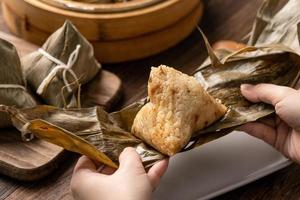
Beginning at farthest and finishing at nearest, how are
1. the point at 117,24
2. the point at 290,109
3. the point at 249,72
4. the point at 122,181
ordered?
the point at 117,24
the point at 249,72
the point at 290,109
the point at 122,181

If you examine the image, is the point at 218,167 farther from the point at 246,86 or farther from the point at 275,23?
the point at 275,23

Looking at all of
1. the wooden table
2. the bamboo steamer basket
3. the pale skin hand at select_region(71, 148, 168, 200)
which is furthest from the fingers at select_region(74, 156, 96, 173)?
the bamboo steamer basket

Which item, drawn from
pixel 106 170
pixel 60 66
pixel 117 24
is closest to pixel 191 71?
pixel 117 24

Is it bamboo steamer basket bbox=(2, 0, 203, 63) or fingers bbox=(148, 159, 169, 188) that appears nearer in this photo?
fingers bbox=(148, 159, 169, 188)

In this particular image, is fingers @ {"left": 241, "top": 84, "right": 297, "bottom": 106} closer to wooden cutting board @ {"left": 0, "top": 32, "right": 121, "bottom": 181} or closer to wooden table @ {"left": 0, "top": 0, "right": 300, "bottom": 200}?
wooden table @ {"left": 0, "top": 0, "right": 300, "bottom": 200}

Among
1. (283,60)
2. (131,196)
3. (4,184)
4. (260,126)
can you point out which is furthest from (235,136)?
(4,184)

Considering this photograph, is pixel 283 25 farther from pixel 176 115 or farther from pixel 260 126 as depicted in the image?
pixel 176 115

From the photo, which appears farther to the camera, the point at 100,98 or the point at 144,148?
the point at 100,98
